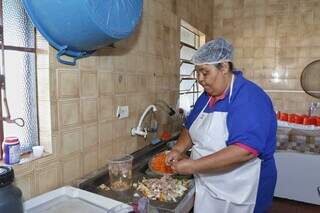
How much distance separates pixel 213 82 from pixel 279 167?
1.63 metres

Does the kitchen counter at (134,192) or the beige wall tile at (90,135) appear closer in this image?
the kitchen counter at (134,192)

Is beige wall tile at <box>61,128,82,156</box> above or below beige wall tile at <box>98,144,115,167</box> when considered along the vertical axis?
above

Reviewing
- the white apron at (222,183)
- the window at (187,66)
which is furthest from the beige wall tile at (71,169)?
the window at (187,66)

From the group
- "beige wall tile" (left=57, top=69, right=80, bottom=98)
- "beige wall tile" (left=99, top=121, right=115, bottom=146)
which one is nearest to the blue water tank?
"beige wall tile" (left=57, top=69, right=80, bottom=98)

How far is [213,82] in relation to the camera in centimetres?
124

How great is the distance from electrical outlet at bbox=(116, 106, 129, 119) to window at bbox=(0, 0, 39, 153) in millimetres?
448

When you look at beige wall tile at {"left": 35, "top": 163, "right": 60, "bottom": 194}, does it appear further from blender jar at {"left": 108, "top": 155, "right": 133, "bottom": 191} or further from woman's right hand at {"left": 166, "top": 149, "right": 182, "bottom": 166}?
woman's right hand at {"left": 166, "top": 149, "right": 182, "bottom": 166}

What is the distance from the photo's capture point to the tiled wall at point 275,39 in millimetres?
3146

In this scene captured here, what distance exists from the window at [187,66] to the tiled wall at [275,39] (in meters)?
0.63

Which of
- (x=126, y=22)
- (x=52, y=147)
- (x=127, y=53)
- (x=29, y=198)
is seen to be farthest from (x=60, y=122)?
(x=127, y=53)

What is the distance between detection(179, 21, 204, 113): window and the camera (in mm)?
2652

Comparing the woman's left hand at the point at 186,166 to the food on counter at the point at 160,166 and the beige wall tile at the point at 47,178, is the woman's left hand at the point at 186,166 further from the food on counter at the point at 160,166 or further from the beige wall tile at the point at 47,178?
the beige wall tile at the point at 47,178

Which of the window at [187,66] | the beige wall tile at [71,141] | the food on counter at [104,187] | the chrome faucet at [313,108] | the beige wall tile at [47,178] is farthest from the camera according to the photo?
the chrome faucet at [313,108]

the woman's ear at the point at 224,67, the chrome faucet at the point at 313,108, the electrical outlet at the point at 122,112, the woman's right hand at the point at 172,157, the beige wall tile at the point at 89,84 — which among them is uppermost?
the woman's ear at the point at 224,67
